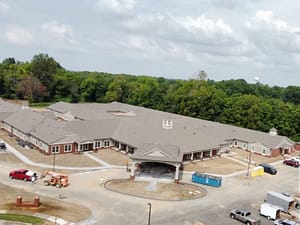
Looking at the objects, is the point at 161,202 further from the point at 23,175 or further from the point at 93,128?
the point at 93,128

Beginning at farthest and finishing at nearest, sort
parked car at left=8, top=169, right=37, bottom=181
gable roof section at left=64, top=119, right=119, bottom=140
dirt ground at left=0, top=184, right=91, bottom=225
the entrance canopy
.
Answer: gable roof section at left=64, top=119, right=119, bottom=140, the entrance canopy, parked car at left=8, top=169, right=37, bottom=181, dirt ground at left=0, top=184, right=91, bottom=225

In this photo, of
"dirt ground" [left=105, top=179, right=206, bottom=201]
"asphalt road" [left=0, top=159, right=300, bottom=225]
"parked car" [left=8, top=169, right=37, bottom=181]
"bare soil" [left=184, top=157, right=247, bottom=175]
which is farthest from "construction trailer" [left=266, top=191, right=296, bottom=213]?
"parked car" [left=8, top=169, right=37, bottom=181]

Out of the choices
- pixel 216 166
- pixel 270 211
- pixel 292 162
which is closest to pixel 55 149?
pixel 216 166

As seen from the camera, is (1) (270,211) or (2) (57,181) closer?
(1) (270,211)

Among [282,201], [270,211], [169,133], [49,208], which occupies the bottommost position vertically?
[49,208]

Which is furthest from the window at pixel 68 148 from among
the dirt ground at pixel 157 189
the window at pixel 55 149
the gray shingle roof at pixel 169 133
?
the dirt ground at pixel 157 189

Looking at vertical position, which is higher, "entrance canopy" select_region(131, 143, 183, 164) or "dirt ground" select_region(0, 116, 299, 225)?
"entrance canopy" select_region(131, 143, 183, 164)

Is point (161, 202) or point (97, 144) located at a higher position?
point (97, 144)

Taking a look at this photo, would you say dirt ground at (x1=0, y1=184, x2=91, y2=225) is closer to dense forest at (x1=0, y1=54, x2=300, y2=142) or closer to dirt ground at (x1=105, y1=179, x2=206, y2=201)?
dirt ground at (x1=105, y1=179, x2=206, y2=201)

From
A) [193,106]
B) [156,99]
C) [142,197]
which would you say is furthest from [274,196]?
[156,99]
